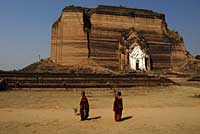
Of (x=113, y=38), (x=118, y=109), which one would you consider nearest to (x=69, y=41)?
(x=113, y=38)

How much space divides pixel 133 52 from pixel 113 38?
12.4ft

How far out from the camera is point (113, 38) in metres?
50.3

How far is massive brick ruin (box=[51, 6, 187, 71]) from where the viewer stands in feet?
157

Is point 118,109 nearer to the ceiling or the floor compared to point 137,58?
nearer to the floor

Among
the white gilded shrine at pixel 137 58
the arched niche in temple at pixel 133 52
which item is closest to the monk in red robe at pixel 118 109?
the arched niche in temple at pixel 133 52

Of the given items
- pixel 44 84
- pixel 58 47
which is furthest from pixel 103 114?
pixel 58 47

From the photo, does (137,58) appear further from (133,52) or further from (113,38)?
(113,38)

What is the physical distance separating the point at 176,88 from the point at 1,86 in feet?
49.0

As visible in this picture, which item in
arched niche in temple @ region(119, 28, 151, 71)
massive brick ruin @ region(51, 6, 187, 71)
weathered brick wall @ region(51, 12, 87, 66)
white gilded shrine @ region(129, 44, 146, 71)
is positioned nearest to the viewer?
weathered brick wall @ region(51, 12, 87, 66)

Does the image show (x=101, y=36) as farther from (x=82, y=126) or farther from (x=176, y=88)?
(x=82, y=126)

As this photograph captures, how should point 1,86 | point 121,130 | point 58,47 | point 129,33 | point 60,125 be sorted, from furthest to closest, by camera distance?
point 129,33 < point 58,47 < point 1,86 < point 60,125 < point 121,130

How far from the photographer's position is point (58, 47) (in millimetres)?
48406

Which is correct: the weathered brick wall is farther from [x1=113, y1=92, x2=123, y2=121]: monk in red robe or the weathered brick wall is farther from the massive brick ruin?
[x1=113, y1=92, x2=123, y2=121]: monk in red robe

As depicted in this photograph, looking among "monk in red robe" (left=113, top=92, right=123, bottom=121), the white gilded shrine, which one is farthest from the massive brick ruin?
"monk in red robe" (left=113, top=92, right=123, bottom=121)
